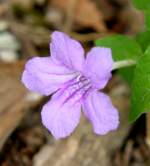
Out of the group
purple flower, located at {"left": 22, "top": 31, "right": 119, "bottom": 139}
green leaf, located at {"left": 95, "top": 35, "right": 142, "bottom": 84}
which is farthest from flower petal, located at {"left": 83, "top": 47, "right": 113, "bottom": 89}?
green leaf, located at {"left": 95, "top": 35, "right": 142, "bottom": 84}

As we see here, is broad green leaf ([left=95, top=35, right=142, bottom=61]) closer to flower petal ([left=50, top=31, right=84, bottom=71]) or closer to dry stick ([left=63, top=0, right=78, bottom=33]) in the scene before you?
flower petal ([left=50, top=31, right=84, bottom=71])

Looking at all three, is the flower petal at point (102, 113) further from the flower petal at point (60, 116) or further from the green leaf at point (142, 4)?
the green leaf at point (142, 4)

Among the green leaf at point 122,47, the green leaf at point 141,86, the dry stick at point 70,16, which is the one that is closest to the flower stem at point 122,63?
the green leaf at point 141,86

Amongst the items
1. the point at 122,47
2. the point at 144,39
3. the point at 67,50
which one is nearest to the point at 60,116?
the point at 67,50

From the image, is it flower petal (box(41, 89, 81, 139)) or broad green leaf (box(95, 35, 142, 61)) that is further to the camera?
broad green leaf (box(95, 35, 142, 61))

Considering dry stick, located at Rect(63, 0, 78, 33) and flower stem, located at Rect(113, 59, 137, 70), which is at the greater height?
flower stem, located at Rect(113, 59, 137, 70)

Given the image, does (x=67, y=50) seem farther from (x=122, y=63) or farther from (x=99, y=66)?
(x=122, y=63)
